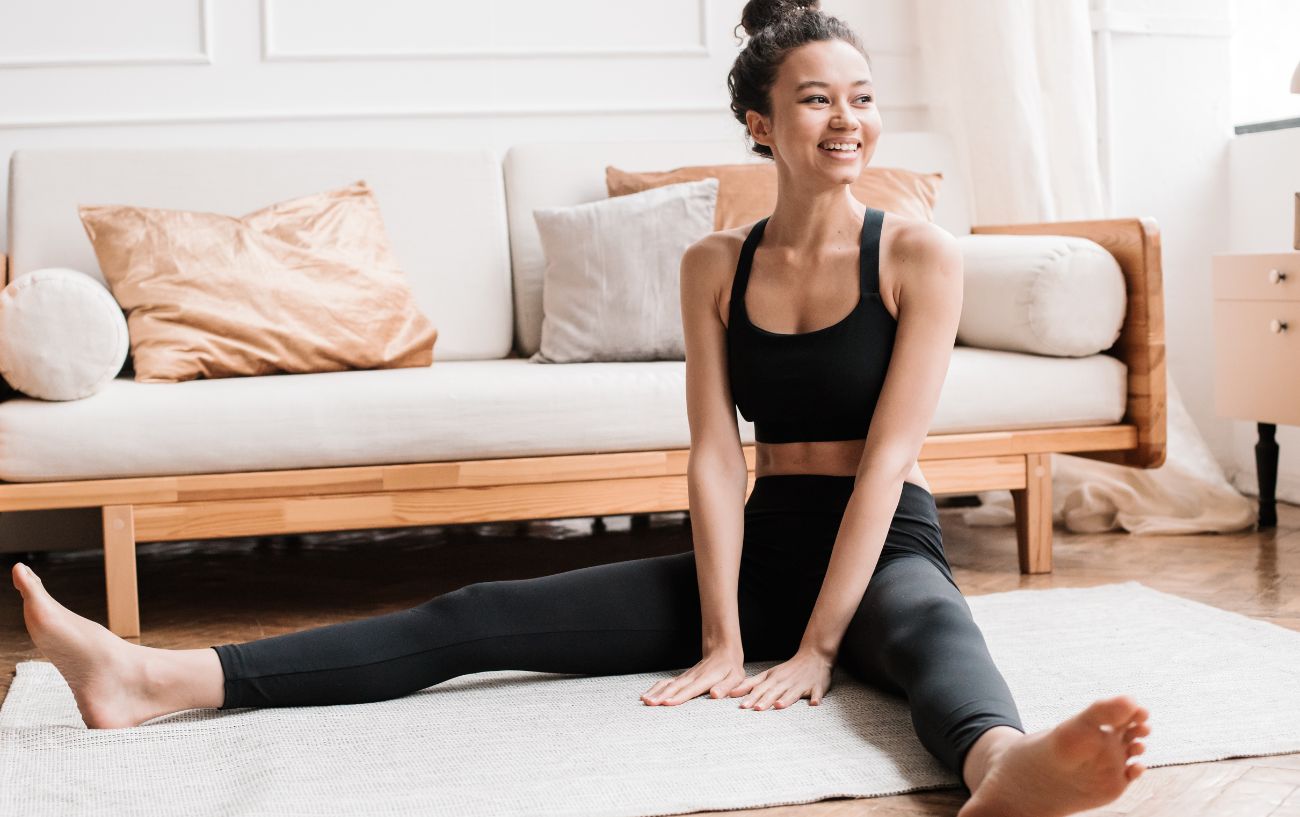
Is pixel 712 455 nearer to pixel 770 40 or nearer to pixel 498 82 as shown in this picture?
pixel 770 40

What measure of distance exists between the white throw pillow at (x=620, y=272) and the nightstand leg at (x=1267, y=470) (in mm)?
1411

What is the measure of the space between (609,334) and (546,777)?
4.87 feet

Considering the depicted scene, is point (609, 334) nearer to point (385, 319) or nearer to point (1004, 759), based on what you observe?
point (385, 319)

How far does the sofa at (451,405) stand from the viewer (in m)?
2.40

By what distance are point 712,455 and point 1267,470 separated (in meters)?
1.93

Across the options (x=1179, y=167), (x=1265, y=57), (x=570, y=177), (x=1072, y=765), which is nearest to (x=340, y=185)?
(x=570, y=177)

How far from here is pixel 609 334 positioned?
2885mm

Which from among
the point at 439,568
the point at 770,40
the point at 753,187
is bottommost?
the point at 439,568

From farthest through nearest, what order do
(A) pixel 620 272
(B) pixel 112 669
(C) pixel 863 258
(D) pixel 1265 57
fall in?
(D) pixel 1265 57, (A) pixel 620 272, (C) pixel 863 258, (B) pixel 112 669

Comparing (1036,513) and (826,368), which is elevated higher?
(826,368)

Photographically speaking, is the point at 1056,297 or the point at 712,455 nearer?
the point at 712,455

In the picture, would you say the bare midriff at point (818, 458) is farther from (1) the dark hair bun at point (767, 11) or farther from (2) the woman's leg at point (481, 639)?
(1) the dark hair bun at point (767, 11)

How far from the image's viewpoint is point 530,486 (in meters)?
2.54

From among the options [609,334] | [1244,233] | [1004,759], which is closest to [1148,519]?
[1244,233]
